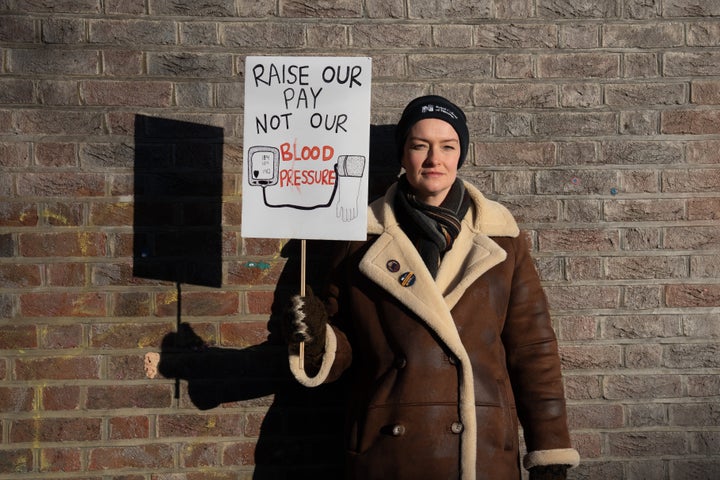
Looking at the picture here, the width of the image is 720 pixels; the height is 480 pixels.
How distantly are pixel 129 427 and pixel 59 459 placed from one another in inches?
12.9

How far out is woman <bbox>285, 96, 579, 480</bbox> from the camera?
2.78 meters

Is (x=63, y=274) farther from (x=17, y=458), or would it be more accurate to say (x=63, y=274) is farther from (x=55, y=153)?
(x=17, y=458)

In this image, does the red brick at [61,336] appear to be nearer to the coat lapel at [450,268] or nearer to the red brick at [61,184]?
the red brick at [61,184]

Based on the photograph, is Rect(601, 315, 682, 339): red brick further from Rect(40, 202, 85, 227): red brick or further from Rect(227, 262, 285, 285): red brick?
Rect(40, 202, 85, 227): red brick

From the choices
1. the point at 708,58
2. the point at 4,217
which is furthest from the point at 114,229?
the point at 708,58

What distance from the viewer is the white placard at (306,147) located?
2850mm

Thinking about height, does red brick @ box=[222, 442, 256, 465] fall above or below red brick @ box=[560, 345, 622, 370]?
below

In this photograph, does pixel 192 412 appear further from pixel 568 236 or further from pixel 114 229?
pixel 568 236

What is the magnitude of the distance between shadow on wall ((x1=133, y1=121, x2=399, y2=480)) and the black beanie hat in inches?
16.4

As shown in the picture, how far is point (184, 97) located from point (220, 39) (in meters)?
0.30

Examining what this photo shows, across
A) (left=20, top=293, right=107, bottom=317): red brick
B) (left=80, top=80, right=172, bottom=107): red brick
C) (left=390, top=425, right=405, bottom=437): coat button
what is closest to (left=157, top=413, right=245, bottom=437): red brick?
(left=20, top=293, right=107, bottom=317): red brick

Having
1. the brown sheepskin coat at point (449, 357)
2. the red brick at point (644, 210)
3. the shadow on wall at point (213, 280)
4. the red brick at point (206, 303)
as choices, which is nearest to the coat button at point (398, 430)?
the brown sheepskin coat at point (449, 357)

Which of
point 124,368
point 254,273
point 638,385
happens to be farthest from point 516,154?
point 124,368

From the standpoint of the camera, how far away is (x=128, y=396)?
336 cm
